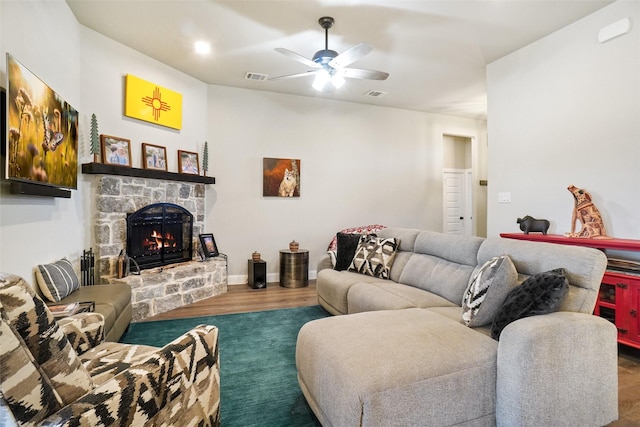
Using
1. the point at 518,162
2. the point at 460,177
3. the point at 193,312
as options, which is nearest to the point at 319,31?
the point at 518,162

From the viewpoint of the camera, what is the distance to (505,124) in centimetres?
392

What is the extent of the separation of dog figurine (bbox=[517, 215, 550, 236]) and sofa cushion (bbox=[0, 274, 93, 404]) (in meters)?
3.81

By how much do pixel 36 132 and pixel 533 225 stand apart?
439 centimetres

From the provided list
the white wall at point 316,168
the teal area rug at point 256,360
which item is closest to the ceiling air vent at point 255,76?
the white wall at point 316,168

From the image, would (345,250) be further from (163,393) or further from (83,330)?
(163,393)

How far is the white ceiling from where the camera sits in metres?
2.90

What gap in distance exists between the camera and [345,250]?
143 inches

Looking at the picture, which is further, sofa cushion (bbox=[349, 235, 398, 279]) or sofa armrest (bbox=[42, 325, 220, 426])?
sofa cushion (bbox=[349, 235, 398, 279])

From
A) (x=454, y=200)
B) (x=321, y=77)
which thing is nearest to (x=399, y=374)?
(x=321, y=77)

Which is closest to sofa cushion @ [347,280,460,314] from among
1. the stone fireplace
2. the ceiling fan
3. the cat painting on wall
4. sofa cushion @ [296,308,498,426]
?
sofa cushion @ [296,308,498,426]

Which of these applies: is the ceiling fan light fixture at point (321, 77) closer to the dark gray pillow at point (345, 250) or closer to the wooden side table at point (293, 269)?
the dark gray pillow at point (345, 250)

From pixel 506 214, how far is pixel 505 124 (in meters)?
1.10

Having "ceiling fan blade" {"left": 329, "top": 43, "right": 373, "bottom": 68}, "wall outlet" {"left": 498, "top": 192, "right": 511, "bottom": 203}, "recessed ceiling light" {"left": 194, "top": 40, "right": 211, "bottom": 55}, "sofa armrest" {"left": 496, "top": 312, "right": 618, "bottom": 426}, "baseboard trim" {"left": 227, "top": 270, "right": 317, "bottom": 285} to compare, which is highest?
"recessed ceiling light" {"left": 194, "top": 40, "right": 211, "bottom": 55}

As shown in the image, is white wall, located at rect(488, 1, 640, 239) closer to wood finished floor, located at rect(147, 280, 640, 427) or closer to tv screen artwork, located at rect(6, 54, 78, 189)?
wood finished floor, located at rect(147, 280, 640, 427)
